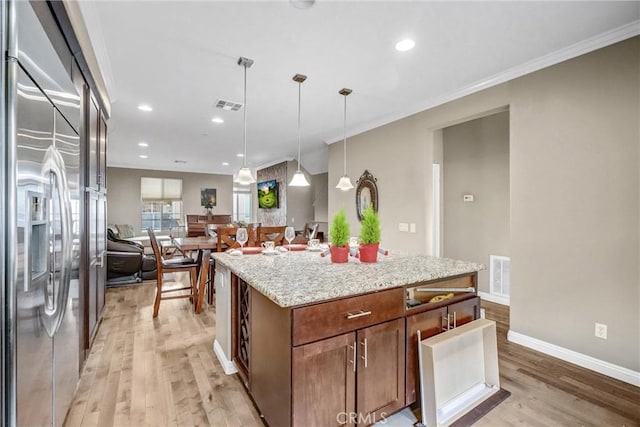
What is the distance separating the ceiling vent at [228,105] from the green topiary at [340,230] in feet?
8.47

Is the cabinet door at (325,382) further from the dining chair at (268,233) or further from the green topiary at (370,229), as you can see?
the dining chair at (268,233)

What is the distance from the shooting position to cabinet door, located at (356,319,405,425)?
1562 millimetres

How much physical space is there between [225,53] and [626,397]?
397 centimetres

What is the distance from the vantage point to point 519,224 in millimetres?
2881

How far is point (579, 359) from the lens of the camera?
2459 mm

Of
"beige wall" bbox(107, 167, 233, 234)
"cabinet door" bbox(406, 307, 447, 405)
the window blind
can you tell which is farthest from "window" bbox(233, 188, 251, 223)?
"cabinet door" bbox(406, 307, 447, 405)

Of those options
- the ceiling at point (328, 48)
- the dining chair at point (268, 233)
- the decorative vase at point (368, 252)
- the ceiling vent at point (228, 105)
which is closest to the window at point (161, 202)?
the ceiling at point (328, 48)

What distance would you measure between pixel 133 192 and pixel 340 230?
30.6 ft

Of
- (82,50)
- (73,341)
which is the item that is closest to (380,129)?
(82,50)

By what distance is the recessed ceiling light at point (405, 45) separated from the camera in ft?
7.89

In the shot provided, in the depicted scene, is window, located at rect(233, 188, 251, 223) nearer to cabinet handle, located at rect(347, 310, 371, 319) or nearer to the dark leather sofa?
the dark leather sofa

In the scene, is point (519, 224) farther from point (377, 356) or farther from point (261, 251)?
point (261, 251)

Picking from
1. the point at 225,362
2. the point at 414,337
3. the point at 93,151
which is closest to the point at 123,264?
the point at 93,151

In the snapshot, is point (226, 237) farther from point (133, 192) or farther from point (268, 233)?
point (133, 192)
